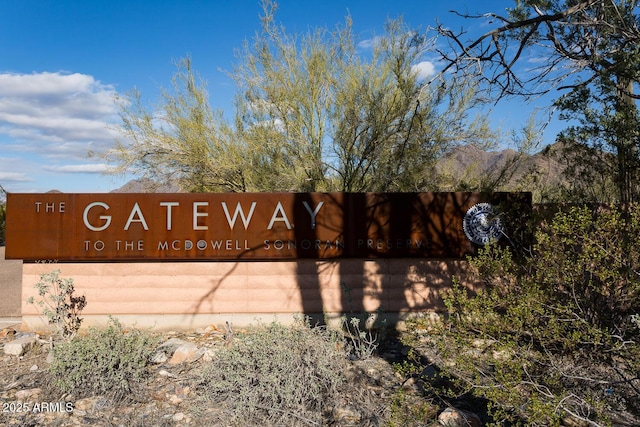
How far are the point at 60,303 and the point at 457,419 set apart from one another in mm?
5937

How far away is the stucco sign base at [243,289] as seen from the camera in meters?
7.52

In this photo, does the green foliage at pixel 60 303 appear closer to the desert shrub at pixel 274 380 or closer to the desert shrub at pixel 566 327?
the desert shrub at pixel 274 380

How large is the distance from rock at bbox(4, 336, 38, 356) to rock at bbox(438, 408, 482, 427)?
5.58 meters

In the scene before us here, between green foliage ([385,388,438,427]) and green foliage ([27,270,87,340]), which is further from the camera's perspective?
green foliage ([27,270,87,340])

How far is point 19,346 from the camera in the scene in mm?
6438

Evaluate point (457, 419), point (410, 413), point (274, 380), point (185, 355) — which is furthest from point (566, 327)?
point (185, 355)

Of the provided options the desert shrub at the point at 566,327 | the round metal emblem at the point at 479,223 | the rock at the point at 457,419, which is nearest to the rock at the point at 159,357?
the desert shrub at the point at 566,327

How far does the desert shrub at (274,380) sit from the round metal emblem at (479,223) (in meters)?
3.39

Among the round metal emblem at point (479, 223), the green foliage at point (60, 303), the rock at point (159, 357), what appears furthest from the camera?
the round metal emblem at point (479, 223)

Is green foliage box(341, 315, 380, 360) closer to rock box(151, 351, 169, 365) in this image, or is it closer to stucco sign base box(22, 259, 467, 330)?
stucco sign base box(22, 259, 467, 330)

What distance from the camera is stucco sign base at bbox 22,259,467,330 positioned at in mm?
7520

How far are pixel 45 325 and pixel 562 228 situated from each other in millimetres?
7482

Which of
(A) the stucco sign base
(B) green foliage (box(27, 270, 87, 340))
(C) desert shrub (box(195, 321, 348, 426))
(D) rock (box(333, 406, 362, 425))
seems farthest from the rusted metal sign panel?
(D) rock (box(333, 406, 362, 425))

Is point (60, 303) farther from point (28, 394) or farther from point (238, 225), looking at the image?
point (238, 225)
